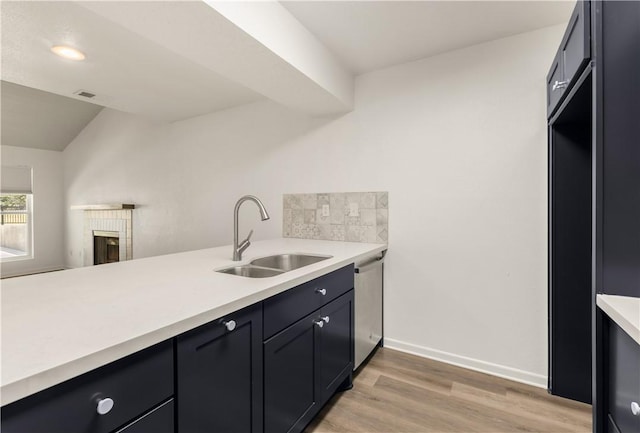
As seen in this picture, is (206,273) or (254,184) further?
(254,184)

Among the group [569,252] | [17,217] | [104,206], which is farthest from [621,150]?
[17,217]

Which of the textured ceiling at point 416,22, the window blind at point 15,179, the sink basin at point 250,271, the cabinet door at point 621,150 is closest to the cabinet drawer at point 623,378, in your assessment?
the cabinet door at point 621,150

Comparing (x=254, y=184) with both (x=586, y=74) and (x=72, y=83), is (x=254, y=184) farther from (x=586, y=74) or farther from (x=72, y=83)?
(x=586, y=74)

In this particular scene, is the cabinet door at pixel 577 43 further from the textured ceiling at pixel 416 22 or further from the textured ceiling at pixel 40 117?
the textured ceiling at pixel 40 117

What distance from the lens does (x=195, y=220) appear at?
3.78 m

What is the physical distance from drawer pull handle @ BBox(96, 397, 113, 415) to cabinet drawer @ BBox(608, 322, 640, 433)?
51.9 inches

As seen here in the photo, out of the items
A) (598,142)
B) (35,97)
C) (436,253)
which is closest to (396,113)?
(436,253)

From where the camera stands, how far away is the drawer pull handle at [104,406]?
663mm

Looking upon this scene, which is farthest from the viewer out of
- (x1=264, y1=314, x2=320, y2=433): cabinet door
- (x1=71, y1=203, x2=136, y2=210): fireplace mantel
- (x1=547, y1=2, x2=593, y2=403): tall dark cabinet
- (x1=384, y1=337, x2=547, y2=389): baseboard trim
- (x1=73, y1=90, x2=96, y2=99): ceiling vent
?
(x1=71, y1=203, x2=136, y2=210): fireplace mantel

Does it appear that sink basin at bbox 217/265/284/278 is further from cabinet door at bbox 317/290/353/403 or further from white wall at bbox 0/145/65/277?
white wall at bbox 0/145/65/277

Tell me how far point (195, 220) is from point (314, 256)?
2.32 metres

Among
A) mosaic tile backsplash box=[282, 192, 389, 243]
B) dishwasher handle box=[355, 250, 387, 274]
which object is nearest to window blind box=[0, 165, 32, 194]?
mosaic tile backsplash box=[282, 192, 389, 243]

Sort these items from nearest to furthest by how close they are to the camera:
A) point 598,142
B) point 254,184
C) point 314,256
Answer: point 598,142, point 314,256, point 254,184

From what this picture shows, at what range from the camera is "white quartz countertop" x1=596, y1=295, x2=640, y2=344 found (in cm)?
77
